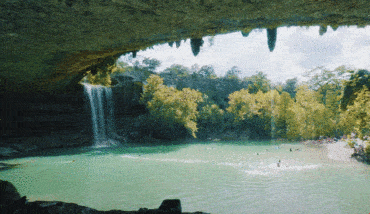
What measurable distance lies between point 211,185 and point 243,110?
2633cm

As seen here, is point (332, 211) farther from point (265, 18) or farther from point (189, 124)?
point (189, 124)

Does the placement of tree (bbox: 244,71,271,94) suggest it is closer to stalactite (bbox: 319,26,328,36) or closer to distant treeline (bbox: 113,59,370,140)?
distant treeline (bbox: 113,59,370,140)

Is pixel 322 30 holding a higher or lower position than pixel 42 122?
higher

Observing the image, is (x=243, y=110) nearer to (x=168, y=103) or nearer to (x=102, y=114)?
(x=168, y=103)

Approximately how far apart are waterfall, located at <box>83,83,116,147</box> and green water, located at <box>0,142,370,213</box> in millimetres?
11434

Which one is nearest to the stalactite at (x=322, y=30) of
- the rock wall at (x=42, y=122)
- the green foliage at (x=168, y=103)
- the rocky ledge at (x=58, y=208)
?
the rocky ledge at (x=58, y=208)

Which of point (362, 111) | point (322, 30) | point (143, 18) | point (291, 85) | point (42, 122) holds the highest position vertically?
point (143, 18)

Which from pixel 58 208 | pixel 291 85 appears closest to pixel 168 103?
pixel 58 208

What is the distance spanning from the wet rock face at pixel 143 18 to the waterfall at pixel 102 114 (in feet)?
62.9

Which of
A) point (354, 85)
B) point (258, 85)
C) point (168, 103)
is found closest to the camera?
point (354, 85)

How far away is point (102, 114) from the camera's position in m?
26.0

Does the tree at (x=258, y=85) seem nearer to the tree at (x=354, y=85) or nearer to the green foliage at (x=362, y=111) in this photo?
the tree at (x=354, y=85)

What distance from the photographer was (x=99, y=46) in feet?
20.2

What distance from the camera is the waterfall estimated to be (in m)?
24.5
